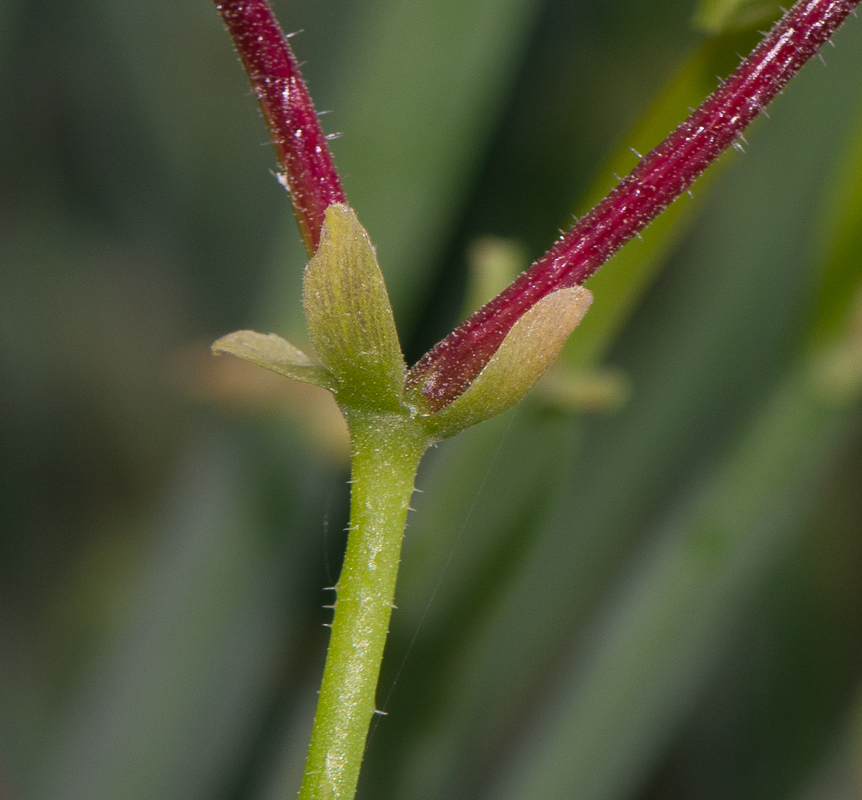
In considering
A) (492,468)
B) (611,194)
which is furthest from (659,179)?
(492,468)

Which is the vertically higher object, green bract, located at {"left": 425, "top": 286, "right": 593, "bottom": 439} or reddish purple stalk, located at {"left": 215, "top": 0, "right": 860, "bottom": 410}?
reddish purple stalk, located at {"left": 215, "top": 0, "right": 860, "bottom": 410}

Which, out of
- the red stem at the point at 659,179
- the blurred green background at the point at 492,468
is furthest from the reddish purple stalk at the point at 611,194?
the blurred green background at the point at 492,468

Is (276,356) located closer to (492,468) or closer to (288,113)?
(288,113)

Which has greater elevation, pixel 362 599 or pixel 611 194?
pixel 611 194

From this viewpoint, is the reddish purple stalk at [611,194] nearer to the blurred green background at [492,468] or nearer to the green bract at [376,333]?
the green bract at [376,333]

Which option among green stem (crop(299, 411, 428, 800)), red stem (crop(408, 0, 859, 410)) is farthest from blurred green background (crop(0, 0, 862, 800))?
green stem (crop(299, 411, 428, 800))

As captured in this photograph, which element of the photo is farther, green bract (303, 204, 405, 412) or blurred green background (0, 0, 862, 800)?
blurred green background (0, 0, 862, 800)

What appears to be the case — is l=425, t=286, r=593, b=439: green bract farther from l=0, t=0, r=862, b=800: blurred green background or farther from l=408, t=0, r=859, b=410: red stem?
l=0, t=0, r=862, b=800: blurred green background
